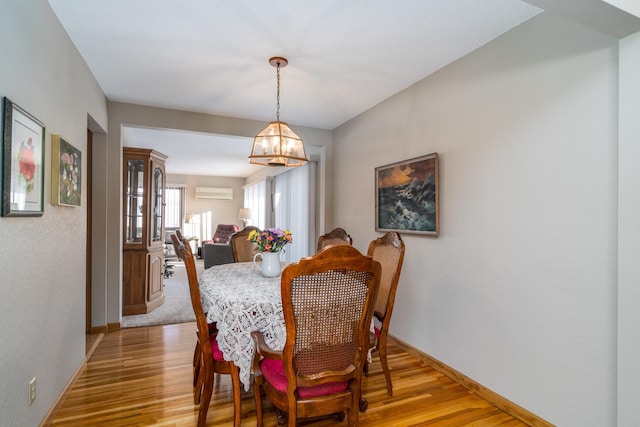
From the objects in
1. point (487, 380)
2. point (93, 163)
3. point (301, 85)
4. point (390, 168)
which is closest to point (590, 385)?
point (487, 380)

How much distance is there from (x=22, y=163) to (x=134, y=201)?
283 centimetres

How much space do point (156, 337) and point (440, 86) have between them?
11.9 ft

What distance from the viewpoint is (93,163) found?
3.50 meters

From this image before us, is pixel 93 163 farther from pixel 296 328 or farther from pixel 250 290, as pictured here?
pixel 296 328

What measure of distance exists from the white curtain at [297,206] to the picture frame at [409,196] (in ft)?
6.41

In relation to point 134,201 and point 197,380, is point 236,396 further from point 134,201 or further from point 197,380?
point 134,201

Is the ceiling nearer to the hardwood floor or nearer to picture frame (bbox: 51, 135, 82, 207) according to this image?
picture frame (bbox: 51, 135, 82, 207)

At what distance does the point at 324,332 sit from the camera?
1565mm

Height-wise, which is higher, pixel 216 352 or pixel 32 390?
pixel 216 352

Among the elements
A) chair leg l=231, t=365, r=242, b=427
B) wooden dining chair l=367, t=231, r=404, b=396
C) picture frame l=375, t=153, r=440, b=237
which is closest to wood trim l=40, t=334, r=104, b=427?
chair leg l=231, t=365, r=242, b=427

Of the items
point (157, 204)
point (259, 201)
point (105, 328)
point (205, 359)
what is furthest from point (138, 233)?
point (259, 201)

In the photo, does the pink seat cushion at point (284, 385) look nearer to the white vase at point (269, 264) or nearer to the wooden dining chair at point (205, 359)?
the wooden dining chair at point (205, 359)

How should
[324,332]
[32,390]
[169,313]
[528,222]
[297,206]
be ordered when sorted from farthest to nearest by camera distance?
[297,206] → [169,313] → [528,222] → [32,390] → [324,332]

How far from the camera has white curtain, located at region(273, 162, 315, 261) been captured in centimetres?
546
